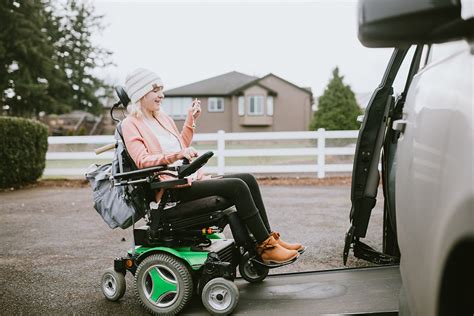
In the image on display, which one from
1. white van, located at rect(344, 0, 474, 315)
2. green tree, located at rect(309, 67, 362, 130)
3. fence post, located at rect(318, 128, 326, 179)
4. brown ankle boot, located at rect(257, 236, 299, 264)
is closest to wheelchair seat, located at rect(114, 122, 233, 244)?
brown ankle boot, located at rect(257, 236, 299, 264)

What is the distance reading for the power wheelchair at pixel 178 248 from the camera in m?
3.15

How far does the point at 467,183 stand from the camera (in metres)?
1.22

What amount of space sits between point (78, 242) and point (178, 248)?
2.73 meters

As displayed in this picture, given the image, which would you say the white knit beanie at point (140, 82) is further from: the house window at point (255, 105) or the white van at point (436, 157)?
the house window at point (255, 105)

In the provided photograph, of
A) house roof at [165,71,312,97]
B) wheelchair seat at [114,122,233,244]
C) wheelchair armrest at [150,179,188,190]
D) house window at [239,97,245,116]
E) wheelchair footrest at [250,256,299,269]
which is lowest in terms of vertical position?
wheelchair footrest at [250,256,299,269]

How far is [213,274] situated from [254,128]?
127 feet

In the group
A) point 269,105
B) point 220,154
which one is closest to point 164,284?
point 220,154

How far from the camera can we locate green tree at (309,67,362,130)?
2558 centimetres

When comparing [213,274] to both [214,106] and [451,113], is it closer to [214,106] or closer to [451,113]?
[451,113]

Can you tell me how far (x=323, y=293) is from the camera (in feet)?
10.8

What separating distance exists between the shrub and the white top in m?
7.87

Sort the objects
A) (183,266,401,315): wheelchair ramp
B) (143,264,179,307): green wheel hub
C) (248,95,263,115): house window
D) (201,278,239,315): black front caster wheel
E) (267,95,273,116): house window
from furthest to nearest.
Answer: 1. (267,95,273,116): house window
2. (248,95,263,115): house window
3. (143,264,179,307): green wheel hub
4. (201,278,239,315): black front caster wheel
5. (183,266,401,315): wheelchair ramp

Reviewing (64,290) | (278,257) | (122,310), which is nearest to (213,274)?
(278,257)

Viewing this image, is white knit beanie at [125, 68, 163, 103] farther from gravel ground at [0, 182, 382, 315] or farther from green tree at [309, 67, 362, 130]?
green tree at [309, 67, 362, 130]
